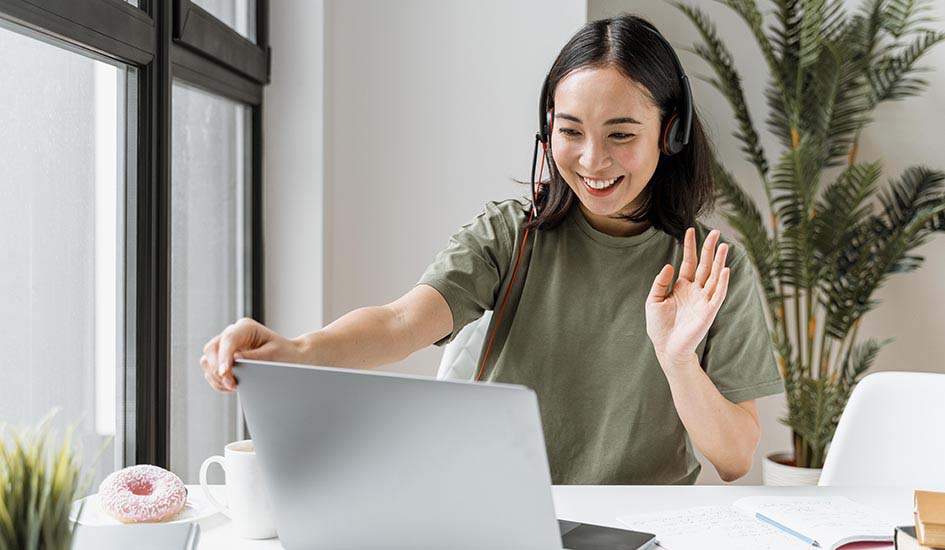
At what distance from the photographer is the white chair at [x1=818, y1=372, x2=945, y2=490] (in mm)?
1429

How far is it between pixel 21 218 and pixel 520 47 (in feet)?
5.29

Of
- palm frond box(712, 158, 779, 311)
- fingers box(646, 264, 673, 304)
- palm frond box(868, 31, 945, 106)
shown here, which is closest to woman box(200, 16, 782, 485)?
fingers box(646, 264, 673, 304)

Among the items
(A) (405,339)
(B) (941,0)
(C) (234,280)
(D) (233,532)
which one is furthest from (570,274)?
(B) (941,0)

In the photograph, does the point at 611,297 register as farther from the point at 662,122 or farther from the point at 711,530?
the point at 711,530

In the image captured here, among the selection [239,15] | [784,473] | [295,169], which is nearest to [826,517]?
[295,169]

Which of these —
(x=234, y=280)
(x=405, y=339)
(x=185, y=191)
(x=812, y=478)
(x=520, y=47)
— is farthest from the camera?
(x=812, y=478)

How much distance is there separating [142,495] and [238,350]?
9.7 inches

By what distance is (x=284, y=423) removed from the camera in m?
0.81

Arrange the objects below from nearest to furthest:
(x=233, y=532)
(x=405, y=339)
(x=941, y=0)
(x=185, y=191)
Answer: (x=233, y=532), (x=405, y=339), (x=185, y=191), (x=941, y=0)

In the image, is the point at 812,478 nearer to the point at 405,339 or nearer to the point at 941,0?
the point at 941,0

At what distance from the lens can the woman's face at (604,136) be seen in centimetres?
133

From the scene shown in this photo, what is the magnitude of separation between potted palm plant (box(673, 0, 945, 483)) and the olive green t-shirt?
1514 mm

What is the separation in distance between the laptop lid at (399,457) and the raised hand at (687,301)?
0.52 metres

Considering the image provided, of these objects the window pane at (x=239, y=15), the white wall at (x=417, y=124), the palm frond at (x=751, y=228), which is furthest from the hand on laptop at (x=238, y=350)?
the palm frond at (x=751, y=228)
